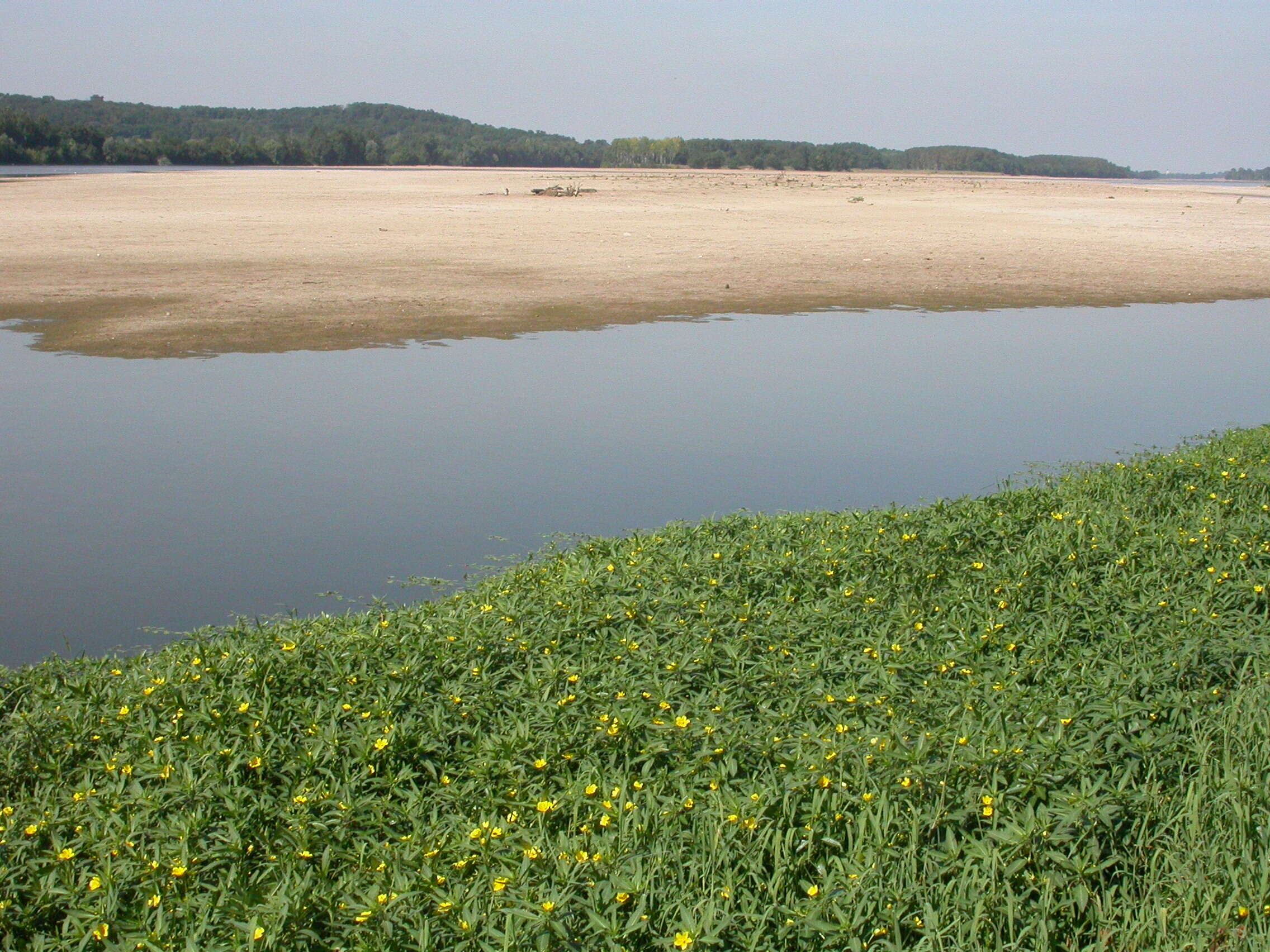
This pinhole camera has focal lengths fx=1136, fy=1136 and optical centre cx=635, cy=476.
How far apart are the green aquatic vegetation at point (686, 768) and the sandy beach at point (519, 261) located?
872 cm

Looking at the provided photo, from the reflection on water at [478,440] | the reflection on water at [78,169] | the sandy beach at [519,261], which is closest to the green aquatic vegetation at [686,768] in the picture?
the reflection on water at [478,440]

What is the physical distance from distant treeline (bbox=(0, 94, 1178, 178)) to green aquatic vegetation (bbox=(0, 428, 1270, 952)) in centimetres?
6546

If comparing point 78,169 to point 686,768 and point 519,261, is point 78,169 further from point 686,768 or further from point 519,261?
point 686,768

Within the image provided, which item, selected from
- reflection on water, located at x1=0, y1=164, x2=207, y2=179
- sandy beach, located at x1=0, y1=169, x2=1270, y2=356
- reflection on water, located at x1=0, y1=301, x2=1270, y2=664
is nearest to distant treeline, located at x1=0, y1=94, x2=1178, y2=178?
reflection on water, located at x1=0, y1=164, x2=207, y2=179

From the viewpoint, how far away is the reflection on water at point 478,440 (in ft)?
21.3

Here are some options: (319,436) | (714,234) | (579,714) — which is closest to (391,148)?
(714,234)

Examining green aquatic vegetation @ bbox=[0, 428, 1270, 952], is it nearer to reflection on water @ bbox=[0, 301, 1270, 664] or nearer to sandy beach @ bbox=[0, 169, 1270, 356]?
reflection on water @ bbox=[0, 301, 1270, 664]

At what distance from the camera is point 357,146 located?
76.6m

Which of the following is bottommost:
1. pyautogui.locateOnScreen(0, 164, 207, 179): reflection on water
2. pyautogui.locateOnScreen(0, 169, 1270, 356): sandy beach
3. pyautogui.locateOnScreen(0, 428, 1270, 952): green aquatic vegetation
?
pyautogui.locateOnScreen(0, 428, 1270, 952): green aquatic vegetation

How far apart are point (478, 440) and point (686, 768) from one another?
19.1ft

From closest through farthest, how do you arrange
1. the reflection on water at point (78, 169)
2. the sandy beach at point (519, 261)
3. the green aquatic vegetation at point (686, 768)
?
1. the green aquatic vegetation at point (686, 768)
2. the sandy beach at point (519, 261)
3. the reflection on water at point (78, 169)

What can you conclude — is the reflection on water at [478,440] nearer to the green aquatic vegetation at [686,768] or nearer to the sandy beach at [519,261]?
the green aquatic vegetation at [686,768]

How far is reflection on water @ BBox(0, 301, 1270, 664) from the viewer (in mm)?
6496

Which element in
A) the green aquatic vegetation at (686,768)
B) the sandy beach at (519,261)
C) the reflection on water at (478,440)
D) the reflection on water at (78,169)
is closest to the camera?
the green aquatic vegetation at (686,768)
